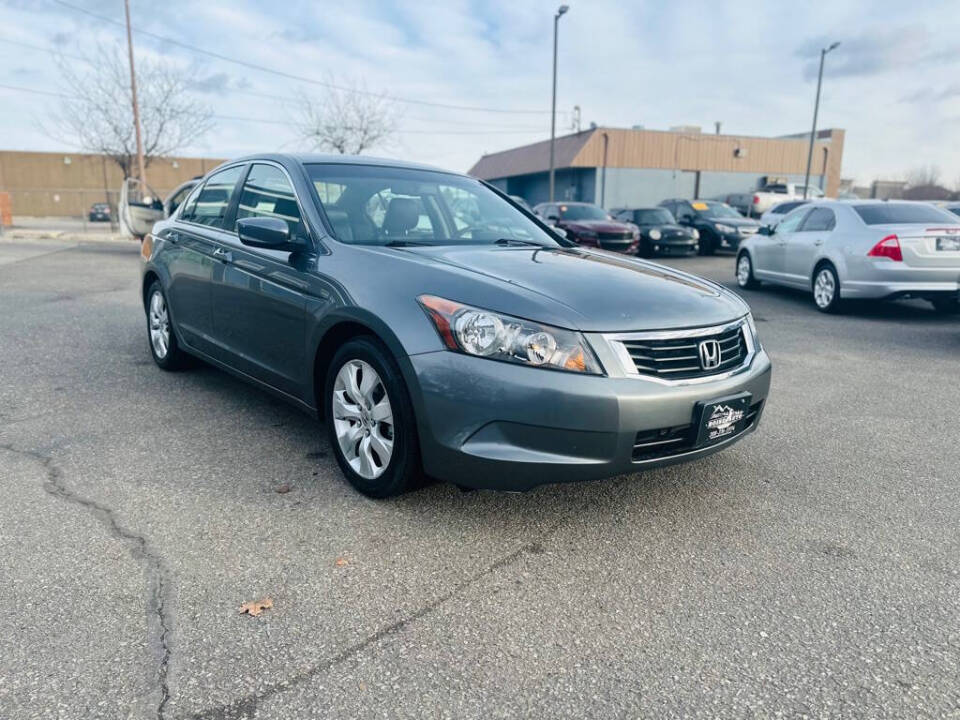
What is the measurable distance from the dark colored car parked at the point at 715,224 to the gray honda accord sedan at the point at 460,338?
1656 centimetres

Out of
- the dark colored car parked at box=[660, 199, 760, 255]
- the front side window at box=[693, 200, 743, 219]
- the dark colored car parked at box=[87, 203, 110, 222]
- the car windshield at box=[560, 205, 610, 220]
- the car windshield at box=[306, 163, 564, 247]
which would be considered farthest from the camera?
the dark colored car parked at box=[87, 203, 110, 222]

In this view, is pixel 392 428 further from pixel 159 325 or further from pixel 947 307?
pixel 947 307

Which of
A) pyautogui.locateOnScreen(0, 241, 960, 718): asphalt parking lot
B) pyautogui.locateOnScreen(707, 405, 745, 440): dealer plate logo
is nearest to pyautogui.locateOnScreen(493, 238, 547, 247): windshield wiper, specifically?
pyautogui.locateOnScreen(0, 241, 960, 718): asphalt parking lot

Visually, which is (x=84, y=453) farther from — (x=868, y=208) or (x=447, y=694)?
(x=868, y=208)

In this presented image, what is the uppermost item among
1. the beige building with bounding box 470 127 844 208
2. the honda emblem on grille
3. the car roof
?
the beige building with bounding box 470 127 844 208

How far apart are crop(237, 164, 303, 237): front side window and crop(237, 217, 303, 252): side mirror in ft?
0.48

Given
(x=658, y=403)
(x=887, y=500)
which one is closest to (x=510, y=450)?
(x=658, y=403)

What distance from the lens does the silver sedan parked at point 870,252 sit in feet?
28.5

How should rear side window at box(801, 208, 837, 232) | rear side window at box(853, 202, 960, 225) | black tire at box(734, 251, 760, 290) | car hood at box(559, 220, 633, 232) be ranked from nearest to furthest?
1. rear side window at box(853, 202, 960, 225)
2. rear side window at box(801, 208, 837, 232)
3. black tire at box(734, 251, 760, 290)
4. car hood at box(559, 220, 633, 232)

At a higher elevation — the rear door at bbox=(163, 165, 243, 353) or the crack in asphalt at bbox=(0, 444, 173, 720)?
the rear door at bbox=(163, 165, 243, 353)

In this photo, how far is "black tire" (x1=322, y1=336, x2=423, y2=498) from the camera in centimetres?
311

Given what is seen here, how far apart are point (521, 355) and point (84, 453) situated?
2.60 meters

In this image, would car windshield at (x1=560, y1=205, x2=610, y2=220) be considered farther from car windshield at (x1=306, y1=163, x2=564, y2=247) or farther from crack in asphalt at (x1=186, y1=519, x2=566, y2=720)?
crack in asphalt at (x1=186, y1=519, x2=566, y2=720)

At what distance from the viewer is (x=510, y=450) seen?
2895 mm
